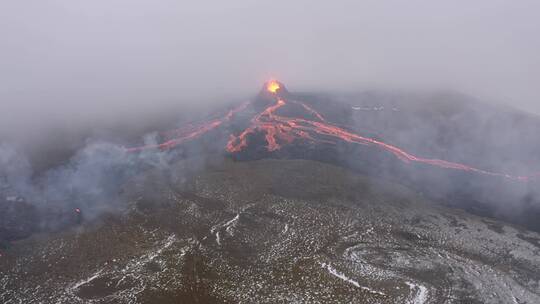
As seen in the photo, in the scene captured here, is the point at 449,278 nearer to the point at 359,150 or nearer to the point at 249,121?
the point at 359,150

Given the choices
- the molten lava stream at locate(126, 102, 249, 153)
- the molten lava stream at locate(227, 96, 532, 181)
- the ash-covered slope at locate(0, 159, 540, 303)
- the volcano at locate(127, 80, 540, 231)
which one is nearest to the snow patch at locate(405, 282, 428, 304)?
the ash-covered slope at locate(0, 159, 540, 303)

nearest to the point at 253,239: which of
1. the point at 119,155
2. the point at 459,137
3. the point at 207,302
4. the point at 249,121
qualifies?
the point at 207,302

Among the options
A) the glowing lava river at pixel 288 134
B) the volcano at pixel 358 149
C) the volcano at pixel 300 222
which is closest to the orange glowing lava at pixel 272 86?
the volcano at pixel 358 149

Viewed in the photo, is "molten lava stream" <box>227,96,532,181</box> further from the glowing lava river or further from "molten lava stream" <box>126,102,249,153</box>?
"molten lava stream" <box>126,102,249,153</box>

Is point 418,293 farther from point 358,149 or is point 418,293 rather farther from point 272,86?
point 272,86

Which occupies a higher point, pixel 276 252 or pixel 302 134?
pixel 302 134

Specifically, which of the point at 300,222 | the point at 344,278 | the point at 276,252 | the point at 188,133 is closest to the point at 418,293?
the point at 344,278
